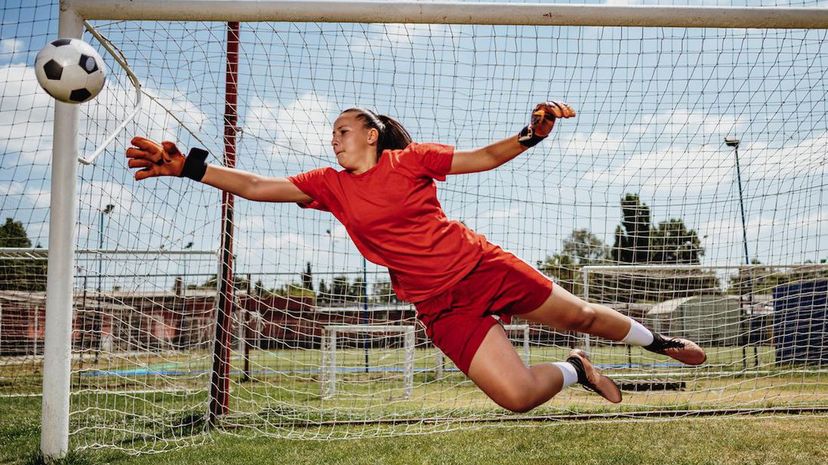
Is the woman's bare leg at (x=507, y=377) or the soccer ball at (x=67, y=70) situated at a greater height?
the soccer ball at (x=67, y=70)

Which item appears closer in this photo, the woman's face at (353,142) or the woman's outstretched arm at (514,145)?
the woman's outstretched arm at (514,145)

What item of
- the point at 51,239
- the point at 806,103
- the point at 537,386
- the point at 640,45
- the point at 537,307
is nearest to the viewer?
the point at 537,386

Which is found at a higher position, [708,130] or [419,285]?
[708,130]

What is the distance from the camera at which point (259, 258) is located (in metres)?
6.02

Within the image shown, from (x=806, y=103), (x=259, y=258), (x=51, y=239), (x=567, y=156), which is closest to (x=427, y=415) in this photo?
(x=259, y=258)

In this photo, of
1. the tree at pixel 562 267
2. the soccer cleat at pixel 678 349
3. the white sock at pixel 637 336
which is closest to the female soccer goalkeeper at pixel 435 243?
the white sock at pixel 637 336

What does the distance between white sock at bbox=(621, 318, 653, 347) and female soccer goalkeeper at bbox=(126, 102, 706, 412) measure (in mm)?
328

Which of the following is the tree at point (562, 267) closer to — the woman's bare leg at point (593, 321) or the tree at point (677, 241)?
the tree at point (677, 241)

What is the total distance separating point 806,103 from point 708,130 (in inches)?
34.0

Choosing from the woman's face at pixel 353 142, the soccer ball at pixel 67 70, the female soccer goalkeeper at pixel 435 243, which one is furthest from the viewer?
the soccer ball at pixel 67 70

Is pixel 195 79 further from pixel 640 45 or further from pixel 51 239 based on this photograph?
pixel 640 45

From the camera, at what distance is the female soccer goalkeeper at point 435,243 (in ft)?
10.9

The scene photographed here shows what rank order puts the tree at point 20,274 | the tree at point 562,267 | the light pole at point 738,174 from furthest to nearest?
the tree at point 20,274 → the tree at point 562,267 → the light pole at point 738,174

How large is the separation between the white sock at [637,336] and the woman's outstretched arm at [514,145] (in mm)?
1423
